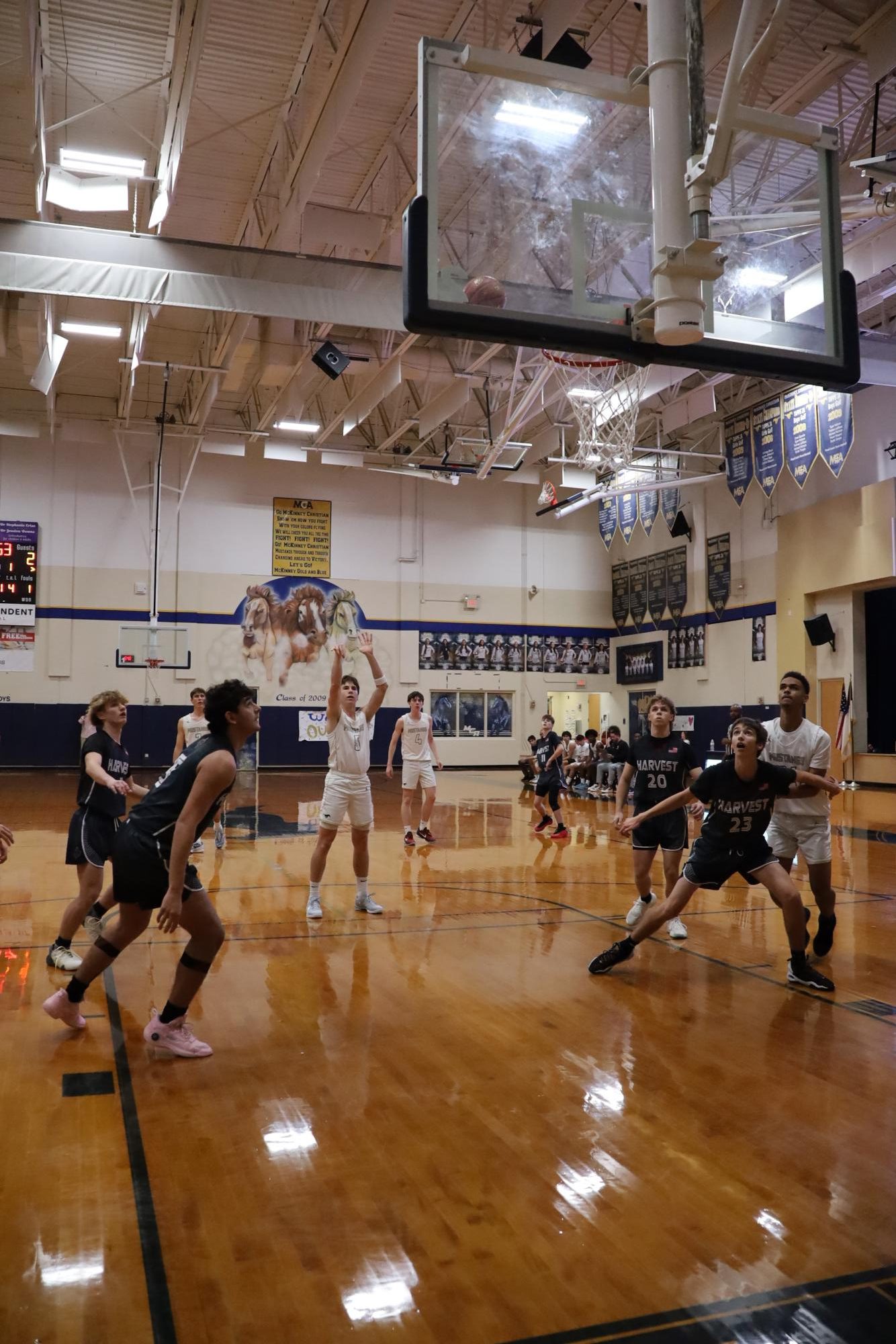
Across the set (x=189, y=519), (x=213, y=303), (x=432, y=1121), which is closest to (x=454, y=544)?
(x=189, y=519)

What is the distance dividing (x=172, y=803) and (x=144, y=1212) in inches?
65.9

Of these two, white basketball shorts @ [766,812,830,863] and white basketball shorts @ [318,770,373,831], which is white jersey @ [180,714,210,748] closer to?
white basketball shorts @ [318,770,373,831]

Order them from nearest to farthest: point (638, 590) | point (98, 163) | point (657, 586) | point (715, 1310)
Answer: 1. point (715, 1310)
2. point (98, 163)
3. point (657, 586)
4. point (638, 590)

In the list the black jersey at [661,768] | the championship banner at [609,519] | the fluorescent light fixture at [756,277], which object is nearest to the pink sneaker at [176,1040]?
the black jersey at [661,768]

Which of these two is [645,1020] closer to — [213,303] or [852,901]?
[852,901]

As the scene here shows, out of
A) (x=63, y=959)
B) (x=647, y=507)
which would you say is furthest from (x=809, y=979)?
(x=647, y=507)

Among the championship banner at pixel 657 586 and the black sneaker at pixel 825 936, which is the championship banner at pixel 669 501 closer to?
the championship banner at pixel 657 586

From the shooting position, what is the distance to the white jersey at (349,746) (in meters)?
6.89

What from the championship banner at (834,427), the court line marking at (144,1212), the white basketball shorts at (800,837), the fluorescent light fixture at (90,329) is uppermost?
the fluorescent light fixture at (90,329)

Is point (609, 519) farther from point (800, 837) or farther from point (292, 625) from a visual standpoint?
point (800, 837)

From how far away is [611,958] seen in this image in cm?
552

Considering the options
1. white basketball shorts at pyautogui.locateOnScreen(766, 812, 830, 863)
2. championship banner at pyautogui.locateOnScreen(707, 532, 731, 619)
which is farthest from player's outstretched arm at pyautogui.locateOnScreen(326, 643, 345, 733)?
championship banner at pyautogui.locateOnScreen(707, 532, 731, 619)

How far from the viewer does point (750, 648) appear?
2258 centimetres

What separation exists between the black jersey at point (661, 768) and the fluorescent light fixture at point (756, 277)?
9.29 ft
